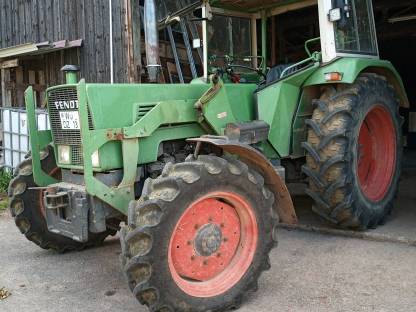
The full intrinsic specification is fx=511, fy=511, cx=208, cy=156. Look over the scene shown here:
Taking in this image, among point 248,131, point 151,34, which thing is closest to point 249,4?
point 151,34

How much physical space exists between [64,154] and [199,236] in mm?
1464

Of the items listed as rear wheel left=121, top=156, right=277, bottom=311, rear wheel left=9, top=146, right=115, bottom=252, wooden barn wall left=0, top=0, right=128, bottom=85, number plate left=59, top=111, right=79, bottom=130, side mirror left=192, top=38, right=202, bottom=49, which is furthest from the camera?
wooden barn wall left=0, top=0, right=128, bottom=85

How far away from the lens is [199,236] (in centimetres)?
362

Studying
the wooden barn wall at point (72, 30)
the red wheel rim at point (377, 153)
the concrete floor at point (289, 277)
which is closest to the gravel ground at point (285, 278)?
the concrete floor at point (289, 277)

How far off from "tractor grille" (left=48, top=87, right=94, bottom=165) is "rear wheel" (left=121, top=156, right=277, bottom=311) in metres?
0.94

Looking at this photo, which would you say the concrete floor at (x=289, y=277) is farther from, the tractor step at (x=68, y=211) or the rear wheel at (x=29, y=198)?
the tractor step at (x=68, y=211)

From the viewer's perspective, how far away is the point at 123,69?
320 inches

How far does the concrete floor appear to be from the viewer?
3729 mm

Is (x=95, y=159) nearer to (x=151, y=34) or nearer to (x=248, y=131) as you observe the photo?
(x=151, y=34)

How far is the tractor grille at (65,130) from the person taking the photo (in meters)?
4.08

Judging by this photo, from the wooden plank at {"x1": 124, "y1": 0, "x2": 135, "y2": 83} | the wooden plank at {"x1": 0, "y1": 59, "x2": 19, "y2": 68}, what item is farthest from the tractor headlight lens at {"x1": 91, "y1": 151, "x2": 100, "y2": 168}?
the wooden plank at {"x1": 0, "y1": 59, "x2": 19, "y2": 68}

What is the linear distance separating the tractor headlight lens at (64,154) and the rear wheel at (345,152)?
219 centimetres

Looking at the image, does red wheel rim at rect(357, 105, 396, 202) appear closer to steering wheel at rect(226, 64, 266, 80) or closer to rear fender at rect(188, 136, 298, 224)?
steering wheel at rect(226, 64, 266, 80)

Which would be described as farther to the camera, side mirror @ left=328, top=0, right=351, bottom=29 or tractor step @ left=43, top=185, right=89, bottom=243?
side mirror @ left=328, top=0, right=351, bottom=29
